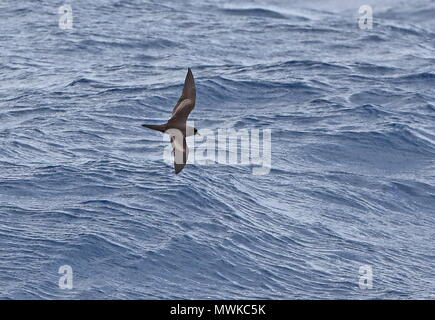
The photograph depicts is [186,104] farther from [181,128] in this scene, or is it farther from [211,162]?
[211,162]

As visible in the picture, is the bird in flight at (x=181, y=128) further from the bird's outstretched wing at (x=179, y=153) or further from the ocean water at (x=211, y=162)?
the ocean water at (x=211, y=162)

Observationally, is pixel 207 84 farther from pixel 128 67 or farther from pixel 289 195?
pixel 289 195

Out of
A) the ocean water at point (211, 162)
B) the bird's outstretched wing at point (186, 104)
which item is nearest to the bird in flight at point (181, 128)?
the bird's outstretched wing at point (186, 104)

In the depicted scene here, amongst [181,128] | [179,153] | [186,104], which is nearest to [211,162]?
[186,104]

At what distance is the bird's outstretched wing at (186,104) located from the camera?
1475 centimetres

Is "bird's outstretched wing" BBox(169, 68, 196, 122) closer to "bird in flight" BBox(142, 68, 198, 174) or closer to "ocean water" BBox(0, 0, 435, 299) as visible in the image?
"bird in flight" BBox(142, 68, 198, 174)

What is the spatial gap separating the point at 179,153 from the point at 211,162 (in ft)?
21.9

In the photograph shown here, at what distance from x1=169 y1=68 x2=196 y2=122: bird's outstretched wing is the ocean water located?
2.71m

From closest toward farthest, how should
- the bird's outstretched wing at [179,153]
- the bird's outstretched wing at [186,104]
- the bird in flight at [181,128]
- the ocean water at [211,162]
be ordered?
1. the bird's outstretched wing at [179,153]
2. the bird in flight at [181,128]
3. the bird's outstretched wing at [186,104]
4. the ocean water at [211,162]

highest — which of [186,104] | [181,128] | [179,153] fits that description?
[186,104]

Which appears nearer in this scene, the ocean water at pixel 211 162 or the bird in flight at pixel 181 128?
the bird in flight at pixel 181 128

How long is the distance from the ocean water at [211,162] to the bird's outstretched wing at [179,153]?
248 cm

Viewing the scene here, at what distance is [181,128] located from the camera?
14594mm
